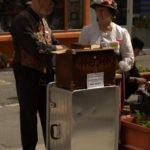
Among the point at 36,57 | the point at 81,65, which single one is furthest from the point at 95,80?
the point at 36,57

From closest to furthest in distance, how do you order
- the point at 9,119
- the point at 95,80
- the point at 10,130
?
the point at 95,80
the point at 10,130
the point at 9,119

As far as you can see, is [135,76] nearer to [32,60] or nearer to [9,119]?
[9,119]

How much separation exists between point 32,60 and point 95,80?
2.09 feet

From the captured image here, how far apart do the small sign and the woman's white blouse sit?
1.95 feet

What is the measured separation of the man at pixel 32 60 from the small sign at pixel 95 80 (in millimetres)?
416

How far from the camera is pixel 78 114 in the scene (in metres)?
3.98

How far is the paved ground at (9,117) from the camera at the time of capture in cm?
561

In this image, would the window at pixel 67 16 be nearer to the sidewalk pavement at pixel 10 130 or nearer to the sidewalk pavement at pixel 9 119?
the sidewalk pavement at pixel 9 119

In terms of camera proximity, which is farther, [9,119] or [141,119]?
[9,119]

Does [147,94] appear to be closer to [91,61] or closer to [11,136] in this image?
[91,61]

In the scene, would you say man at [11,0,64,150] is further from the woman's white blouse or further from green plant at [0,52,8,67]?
green plant at [0,52,8,67]

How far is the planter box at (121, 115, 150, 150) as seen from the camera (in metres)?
4.45

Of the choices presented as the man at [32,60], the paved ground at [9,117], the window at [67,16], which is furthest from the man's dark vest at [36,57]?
the window at [67,16]

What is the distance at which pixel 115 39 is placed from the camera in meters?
4.70
